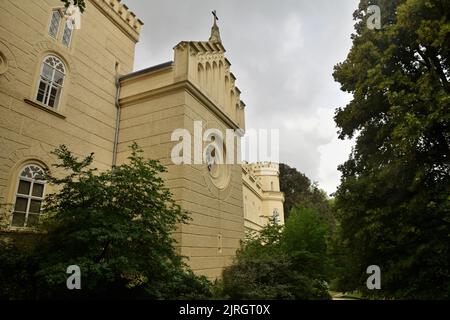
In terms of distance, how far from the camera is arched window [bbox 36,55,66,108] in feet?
35.8

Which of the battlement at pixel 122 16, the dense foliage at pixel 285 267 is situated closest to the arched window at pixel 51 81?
the battlement at pixel 122 16

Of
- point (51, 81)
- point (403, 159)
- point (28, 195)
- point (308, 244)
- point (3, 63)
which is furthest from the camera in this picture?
point (308, 244)

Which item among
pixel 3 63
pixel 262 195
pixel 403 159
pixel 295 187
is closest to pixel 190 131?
pixel 3 63

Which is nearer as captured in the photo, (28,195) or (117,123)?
(28,195)

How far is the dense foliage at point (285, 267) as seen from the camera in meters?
9.08

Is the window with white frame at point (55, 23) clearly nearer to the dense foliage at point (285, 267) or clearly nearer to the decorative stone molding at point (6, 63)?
the decorative stone molding at point (6, 63)

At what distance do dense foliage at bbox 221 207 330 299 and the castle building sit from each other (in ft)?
6.66

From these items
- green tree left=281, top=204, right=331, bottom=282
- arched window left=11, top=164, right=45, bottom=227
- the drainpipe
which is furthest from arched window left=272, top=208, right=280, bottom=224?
arched window left=11, top=164, right=45, bottom=227

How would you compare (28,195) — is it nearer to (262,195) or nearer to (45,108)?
(45,108)

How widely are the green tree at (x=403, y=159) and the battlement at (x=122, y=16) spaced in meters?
11.9

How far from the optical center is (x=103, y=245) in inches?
261

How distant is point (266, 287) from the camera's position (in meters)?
9.09

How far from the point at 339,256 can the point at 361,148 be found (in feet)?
17.6

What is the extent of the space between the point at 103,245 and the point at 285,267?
257 inches
